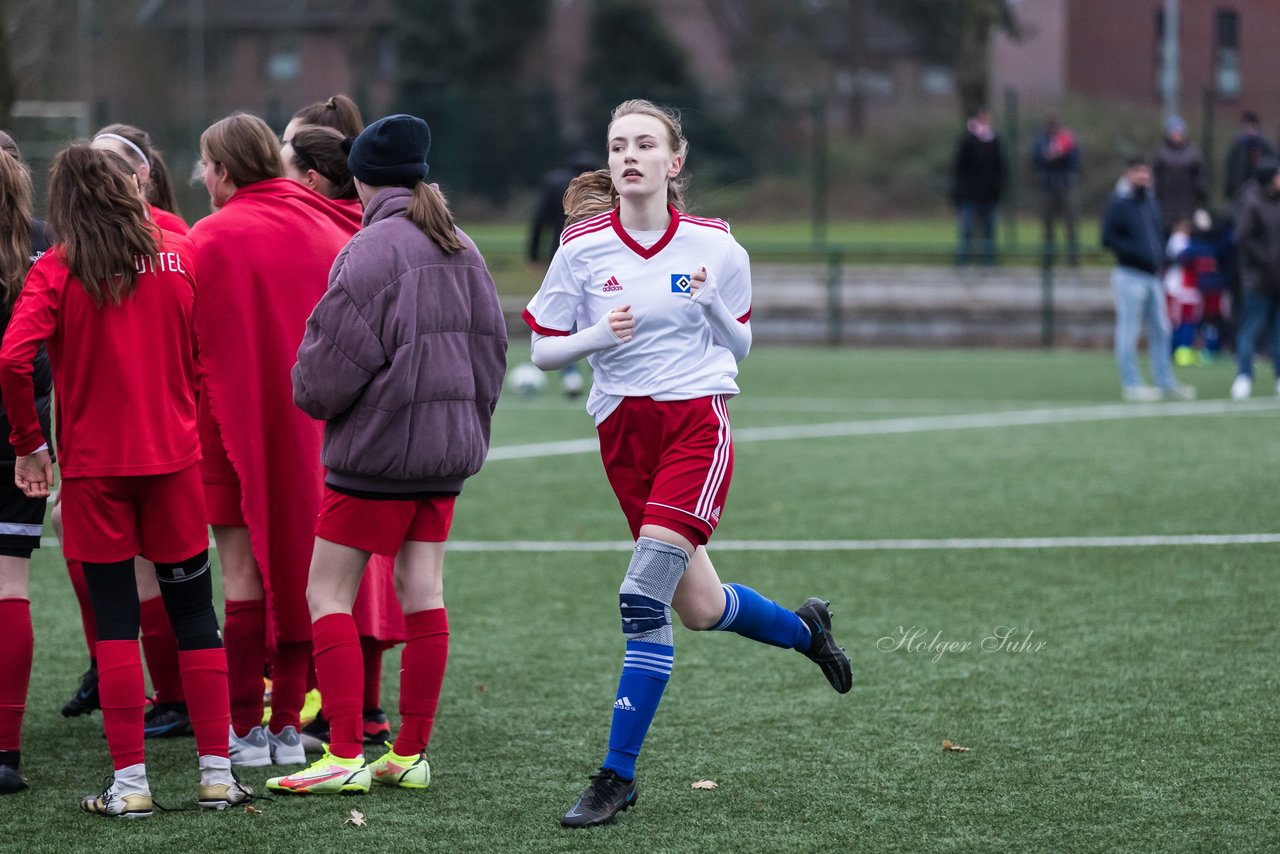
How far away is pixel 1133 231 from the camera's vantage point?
14219 millimetres

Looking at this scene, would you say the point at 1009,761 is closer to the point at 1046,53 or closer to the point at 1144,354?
the point at 1144,354

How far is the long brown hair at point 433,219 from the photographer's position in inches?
179

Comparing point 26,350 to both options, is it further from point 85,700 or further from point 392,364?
point 85,700

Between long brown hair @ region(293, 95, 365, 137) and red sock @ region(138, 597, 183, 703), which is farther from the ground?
long brown hair @ region(293, 95, 365, 137)

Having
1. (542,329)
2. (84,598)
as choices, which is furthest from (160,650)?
(542,329)

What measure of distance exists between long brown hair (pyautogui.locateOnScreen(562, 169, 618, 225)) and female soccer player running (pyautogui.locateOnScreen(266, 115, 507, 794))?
1.15 ft

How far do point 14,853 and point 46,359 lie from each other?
4.71 ft

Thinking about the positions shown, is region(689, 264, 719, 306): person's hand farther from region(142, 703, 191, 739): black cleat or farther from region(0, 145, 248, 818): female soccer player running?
region(142, 703, 191, 739): black cleat

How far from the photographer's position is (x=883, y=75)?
57.5 metres

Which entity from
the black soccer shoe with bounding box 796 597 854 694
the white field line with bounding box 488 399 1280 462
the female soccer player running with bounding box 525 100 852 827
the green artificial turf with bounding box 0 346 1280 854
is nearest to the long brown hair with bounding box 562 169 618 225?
the female soccer player running with bounding box 525 100 852 827

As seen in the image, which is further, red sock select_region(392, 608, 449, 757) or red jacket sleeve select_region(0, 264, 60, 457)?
red sock select_region(392, 608, 449, 757)

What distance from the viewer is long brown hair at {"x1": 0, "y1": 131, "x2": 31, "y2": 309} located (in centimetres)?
475

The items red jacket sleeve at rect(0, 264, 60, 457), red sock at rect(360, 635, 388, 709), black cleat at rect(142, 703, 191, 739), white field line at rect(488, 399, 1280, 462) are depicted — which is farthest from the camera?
white field line at rect(488, 399, 1280, 462)

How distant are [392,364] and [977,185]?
64.6ft
